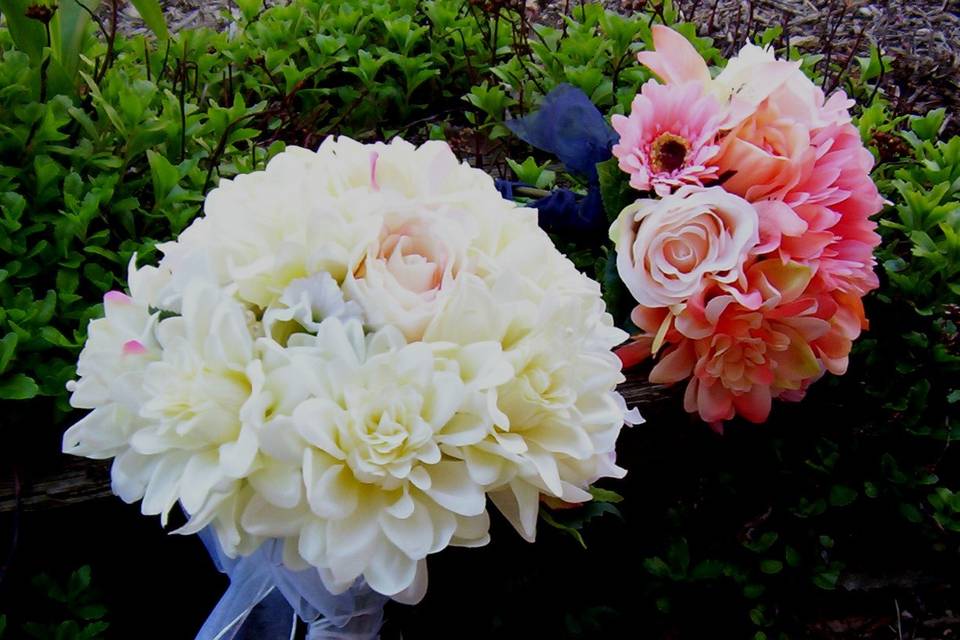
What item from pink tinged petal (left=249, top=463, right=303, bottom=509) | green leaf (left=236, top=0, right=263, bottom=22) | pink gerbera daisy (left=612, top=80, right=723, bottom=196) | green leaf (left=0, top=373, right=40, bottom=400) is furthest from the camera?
green leaf (left=236, top=0, right=263, bottom=22)

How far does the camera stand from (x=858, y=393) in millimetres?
1719

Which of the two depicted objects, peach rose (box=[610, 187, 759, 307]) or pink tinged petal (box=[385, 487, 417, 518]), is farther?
peach rose (box=[610, 187, 759, 307])

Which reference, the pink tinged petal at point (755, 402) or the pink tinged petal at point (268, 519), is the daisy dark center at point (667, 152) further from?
the pink tinged petal at point (268, 519)

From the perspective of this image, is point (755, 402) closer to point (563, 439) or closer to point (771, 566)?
point (771, 566)

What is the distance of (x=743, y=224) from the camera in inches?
50.9

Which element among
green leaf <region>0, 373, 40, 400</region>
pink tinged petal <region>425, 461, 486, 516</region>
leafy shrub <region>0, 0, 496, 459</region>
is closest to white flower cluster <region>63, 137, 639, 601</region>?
pink tinged petal <region>425, 461, 486, 516</region>

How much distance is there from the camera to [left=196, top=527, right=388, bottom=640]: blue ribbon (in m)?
1.09

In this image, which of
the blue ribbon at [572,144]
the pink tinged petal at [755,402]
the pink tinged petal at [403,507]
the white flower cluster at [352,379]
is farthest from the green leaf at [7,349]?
the pink tinged petal at [755,402]

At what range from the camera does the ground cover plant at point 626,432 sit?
4.68ft

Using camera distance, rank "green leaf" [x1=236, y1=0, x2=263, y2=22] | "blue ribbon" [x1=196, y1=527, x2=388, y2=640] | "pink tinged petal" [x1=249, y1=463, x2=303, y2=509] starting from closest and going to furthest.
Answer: "pink tinged petal" [x1=249, y1=463, x2=303, y2=509] → "blue ribbon" [x1=196, y1=527, x2=388, y2=640] → "green leaf" [x1=236, y1=0, x2=263, y2=22]

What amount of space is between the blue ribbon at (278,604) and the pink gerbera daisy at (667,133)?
2.17 ft

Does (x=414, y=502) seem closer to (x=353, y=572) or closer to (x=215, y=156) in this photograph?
(x=353, y=572)

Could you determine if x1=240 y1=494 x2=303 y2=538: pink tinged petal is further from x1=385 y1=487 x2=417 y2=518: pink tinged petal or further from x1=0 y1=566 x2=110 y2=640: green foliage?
x1=0 y1=566 x2=110 y2=640: green foliage

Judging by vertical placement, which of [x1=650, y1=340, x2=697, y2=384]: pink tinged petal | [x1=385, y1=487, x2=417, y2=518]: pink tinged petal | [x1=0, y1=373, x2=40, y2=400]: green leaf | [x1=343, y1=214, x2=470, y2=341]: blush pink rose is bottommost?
[x1=650, y1=340, x2=697, y2=384]: pink tinged petal
